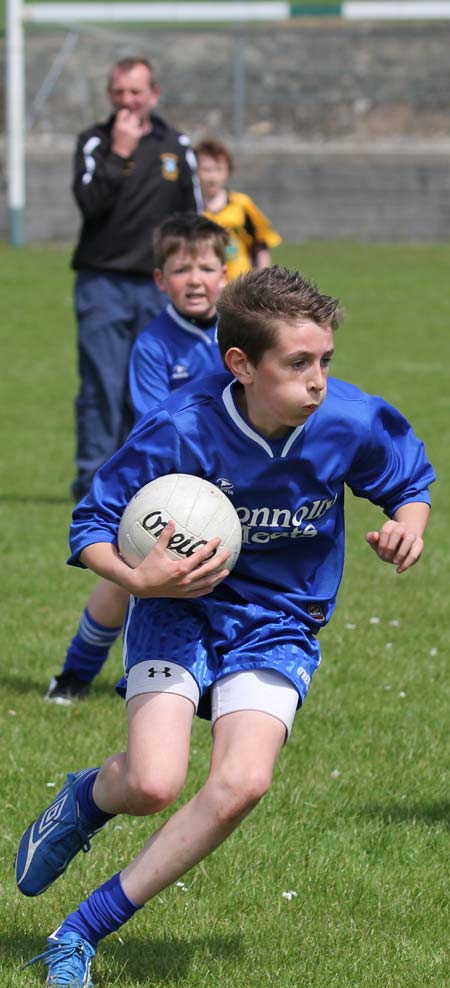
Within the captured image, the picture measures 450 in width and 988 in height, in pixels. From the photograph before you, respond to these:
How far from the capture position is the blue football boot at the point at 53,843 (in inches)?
160

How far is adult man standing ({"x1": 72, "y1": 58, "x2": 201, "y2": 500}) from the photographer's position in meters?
9.94

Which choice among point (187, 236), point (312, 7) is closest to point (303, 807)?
point (187, 236)

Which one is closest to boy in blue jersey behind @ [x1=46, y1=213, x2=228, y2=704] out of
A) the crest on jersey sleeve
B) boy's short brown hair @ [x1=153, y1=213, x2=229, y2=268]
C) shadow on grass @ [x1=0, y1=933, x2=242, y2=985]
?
boy's short brown hair @ [x1=153, y1=213, x2=229, y2=268]

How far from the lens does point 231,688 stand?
3992 millimetres

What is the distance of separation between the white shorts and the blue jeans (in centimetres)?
626

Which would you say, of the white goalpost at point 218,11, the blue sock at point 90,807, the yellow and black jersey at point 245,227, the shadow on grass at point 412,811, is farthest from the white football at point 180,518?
the white goalpost at point 218,11

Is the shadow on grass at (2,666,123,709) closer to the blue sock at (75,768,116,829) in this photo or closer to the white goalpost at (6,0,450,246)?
the blue sock at (75,768,116,829)

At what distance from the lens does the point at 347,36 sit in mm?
32312

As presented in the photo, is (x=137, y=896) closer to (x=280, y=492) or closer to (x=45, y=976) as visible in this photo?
(x=45, y=976)

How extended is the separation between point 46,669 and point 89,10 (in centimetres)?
2899

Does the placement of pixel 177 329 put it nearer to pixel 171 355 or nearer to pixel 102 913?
pixel 171 355

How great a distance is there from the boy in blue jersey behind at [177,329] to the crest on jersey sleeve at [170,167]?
11.2 feet

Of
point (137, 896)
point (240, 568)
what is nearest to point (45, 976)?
point (137, 896)

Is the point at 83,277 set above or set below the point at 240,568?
below
